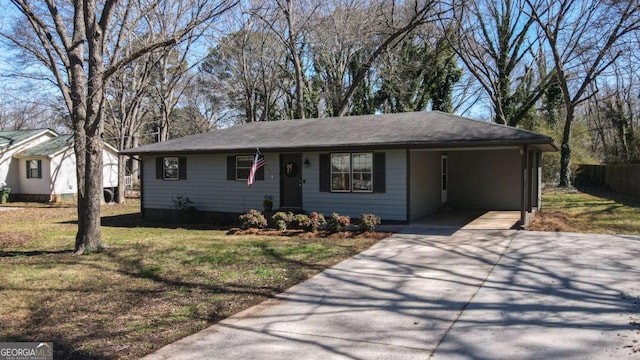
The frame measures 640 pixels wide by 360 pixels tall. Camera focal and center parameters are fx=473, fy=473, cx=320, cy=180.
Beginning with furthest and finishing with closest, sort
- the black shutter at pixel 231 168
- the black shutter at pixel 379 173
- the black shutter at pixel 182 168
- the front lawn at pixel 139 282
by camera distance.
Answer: the black shutter at pixel 182 168 → the black shutter at pixel 231 168 → the black shutter at pixel 379 173 → the front lawn at pixel 139 282

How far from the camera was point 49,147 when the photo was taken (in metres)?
24.7

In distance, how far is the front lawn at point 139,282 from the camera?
4723 mm

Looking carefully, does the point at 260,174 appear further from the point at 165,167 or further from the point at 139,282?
the point at 139,282

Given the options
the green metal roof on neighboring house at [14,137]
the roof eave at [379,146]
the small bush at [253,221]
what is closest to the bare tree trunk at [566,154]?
the roof eave at [379,146]

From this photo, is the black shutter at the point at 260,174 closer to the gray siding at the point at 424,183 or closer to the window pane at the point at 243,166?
the window pane at the point at 243,166

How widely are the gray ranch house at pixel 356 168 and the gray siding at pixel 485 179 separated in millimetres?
33

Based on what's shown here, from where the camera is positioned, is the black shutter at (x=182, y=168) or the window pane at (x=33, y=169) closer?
the black shutter at (x=182, y=168)

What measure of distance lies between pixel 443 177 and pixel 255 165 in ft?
21.8

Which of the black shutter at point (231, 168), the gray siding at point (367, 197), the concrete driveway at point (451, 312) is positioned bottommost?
the concrete driveway at point (451, 312)

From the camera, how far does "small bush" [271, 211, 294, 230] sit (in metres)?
12.3

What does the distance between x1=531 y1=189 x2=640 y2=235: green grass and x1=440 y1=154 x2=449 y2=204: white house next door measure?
121 inches

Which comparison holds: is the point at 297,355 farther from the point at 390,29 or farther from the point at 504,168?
the point at 390,29

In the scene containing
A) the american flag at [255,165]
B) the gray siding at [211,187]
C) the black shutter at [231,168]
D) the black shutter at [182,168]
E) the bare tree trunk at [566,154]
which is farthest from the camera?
the bare tree trunk at [566,154]

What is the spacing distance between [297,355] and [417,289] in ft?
8.73
